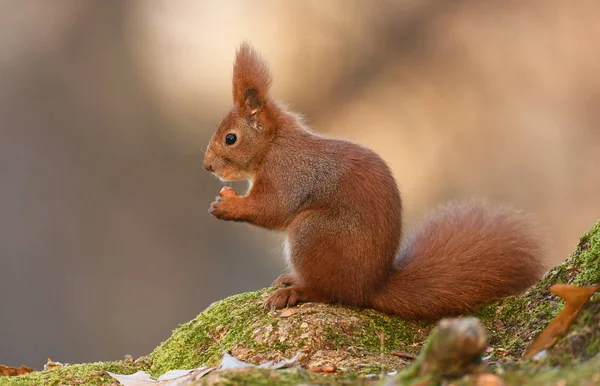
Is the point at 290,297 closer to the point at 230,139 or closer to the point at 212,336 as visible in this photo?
the point at 212,336

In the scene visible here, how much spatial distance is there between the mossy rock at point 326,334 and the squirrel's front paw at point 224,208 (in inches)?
11.5

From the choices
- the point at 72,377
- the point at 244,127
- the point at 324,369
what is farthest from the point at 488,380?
the point at 244,127

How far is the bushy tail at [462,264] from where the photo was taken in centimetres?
242

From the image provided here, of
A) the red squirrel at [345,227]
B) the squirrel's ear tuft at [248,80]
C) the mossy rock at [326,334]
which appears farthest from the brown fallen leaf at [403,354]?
the squirrel's ear tuft at [248,80]

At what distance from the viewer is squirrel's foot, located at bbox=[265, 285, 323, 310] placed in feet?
7.73

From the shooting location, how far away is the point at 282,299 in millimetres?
2365

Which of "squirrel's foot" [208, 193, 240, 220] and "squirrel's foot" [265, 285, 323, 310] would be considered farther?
"squirrel's foot" [208, 193, 240, 220]

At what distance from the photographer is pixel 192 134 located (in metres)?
6.06

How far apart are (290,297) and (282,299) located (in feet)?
0.09

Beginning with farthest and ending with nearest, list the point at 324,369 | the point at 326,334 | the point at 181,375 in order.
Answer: the point at 326,334 → the point at 181,375 → the point at 324,369

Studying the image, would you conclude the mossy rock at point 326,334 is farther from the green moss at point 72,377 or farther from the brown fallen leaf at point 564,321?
the brown fallen leaf at point 564,321

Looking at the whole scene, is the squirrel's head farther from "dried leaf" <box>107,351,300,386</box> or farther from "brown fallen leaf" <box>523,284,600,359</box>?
"brown fallen leaf" <box>523,284,600,359</box>

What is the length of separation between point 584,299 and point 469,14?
15.6ft

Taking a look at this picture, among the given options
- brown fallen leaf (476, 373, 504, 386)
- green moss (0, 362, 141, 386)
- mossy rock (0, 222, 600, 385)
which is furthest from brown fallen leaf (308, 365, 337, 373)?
brown fallen leaf (476, 373, 504, 386)
